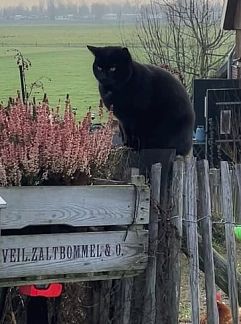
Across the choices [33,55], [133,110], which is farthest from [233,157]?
[33,55]

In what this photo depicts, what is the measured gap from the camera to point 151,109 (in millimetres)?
5242

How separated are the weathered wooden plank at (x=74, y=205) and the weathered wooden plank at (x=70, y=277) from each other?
0.28m

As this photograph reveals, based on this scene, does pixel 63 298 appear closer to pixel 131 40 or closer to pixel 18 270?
pixel 18 270

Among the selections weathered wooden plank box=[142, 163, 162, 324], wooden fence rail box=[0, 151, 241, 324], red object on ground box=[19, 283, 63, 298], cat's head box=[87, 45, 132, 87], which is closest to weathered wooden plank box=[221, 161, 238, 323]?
wooden fence rail box=[0, 151, 241, 324]

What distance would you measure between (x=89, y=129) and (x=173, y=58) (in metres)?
14.3

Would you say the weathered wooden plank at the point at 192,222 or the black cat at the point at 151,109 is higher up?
the black cat at the point at 151,109

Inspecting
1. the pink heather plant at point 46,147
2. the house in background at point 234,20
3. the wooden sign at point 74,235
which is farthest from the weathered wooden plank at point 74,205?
the house in background at point 234,20

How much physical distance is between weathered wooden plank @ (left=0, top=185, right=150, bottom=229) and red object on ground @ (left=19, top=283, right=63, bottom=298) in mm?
427

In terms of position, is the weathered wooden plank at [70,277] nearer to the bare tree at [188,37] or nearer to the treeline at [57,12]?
the bare tree at [188,37]

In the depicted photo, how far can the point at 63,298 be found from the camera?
12.9 feet

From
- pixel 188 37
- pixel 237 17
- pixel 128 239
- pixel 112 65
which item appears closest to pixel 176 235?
pixel 128 239

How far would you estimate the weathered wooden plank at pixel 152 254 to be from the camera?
12.5 feet

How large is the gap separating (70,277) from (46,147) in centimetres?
70

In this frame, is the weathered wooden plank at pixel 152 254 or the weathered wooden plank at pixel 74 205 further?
the weathered wooden plank at pixel 152 254
